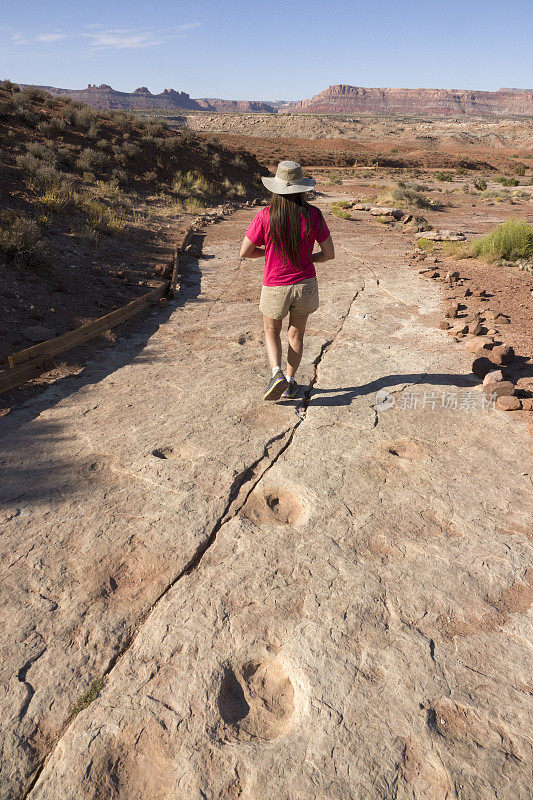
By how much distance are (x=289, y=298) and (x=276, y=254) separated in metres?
0.31

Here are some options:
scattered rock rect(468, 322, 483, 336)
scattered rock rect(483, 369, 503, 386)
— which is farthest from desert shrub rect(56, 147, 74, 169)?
scattered rock rect(483, 369, 503, 386)

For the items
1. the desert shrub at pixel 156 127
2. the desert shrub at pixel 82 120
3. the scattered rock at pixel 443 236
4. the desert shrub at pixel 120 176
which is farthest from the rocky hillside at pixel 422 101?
the scattered rock at pixel 443 236

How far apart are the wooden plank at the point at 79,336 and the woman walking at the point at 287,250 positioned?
214cm

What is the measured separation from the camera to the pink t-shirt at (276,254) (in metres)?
3.19

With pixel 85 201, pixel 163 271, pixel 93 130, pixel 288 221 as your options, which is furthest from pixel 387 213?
pixel 288 221

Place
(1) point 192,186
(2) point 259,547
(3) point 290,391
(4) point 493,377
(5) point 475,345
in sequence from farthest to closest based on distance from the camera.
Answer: (1) point 192,186, (5) point 475,345, (4) point 493,377, (3) point 290,391, (2) point 259,547

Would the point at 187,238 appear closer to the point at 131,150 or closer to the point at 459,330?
the point at 459,330

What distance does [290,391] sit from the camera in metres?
3.81

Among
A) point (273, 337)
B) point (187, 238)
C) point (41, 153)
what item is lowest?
point (187, 238)

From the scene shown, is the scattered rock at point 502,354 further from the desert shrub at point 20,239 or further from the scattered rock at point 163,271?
the desert shrub at point 20,239

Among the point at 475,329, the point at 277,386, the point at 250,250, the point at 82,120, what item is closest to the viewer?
the point at 250,250

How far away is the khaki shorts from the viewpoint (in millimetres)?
3362

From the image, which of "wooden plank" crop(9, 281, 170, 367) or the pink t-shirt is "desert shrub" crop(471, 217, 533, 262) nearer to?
"wooden plank" crop(9, 281, 170, 367)

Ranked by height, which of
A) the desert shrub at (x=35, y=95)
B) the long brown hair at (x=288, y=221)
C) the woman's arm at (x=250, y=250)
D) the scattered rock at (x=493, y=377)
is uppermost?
the desert shrub at (x=35, y=95)
